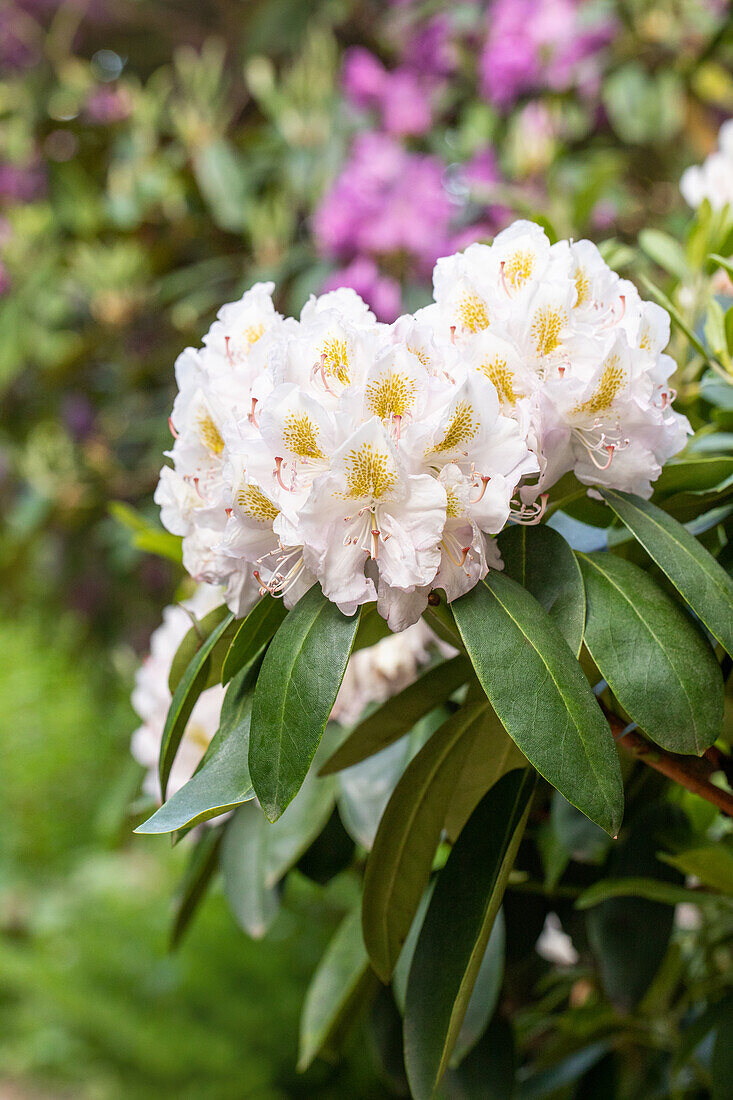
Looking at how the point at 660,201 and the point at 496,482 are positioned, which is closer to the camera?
the point at 496,482

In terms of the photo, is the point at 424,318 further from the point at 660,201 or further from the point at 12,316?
the point at 12,316

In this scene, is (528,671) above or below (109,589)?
below

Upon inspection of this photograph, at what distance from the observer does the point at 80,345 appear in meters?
2.25

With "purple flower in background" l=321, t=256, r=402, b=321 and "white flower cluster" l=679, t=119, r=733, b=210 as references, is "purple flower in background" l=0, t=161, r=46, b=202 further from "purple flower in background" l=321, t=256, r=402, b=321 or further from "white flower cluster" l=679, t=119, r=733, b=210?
"white flower cluster" l=679, t=119, r=733, b=210

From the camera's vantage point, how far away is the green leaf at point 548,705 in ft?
1.03

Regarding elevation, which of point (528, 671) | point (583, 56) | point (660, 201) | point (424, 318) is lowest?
point (528, 671)

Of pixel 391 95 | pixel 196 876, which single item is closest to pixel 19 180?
pixel 391 95

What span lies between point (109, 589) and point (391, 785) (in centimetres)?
265

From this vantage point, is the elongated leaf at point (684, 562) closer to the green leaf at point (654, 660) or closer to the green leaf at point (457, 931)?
the green leaf at point (654, 660)

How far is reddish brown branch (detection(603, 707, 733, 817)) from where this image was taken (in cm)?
40

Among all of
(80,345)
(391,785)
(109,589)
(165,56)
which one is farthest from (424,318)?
(165,56)

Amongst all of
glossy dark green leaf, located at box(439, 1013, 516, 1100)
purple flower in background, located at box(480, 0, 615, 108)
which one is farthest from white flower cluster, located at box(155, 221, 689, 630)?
purple flower in background, located at box(480, 0, 615, 108)

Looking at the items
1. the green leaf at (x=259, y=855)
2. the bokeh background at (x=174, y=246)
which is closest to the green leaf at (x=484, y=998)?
the green leaf at (x=259, y=855)

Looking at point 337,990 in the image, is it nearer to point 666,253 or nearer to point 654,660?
point 654,660
